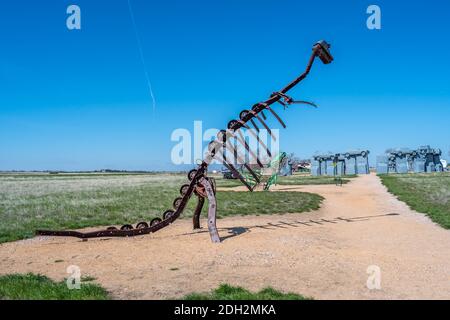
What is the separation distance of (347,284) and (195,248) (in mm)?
4472

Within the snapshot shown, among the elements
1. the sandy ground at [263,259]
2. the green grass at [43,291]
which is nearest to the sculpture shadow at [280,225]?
the sandy ground at [263,259]

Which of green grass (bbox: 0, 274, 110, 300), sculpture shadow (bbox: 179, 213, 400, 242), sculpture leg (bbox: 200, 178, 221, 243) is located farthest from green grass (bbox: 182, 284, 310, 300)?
sculpture shadow (bbox: 179, 213, 400, 242)

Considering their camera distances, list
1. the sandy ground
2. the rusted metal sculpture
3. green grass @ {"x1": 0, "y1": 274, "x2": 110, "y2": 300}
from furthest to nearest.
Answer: the rusted metal sculpture → the sandy ground → green grass @ {"x1": 0, "y1": 274, "x2": 110, "y2": 300}

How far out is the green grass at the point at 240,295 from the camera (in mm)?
6415

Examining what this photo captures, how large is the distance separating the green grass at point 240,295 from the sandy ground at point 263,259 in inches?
13.5

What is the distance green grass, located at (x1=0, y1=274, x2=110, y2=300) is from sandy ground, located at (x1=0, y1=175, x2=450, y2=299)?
397mm

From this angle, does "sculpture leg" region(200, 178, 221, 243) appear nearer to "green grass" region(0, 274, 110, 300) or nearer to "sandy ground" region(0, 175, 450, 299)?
"sandy ground" region(0, 175, 450, 299)

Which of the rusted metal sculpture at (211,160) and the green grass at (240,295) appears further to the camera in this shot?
the rusted metal sculpture at (211,160)

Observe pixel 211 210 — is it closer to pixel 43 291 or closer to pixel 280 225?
pixel 280 225

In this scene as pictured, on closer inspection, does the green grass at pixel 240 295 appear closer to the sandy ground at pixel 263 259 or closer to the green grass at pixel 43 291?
the sandy ground at pixel 263 259

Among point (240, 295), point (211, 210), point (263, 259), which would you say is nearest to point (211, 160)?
point (211, 210)

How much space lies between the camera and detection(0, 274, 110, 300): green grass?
6629 millimetres
